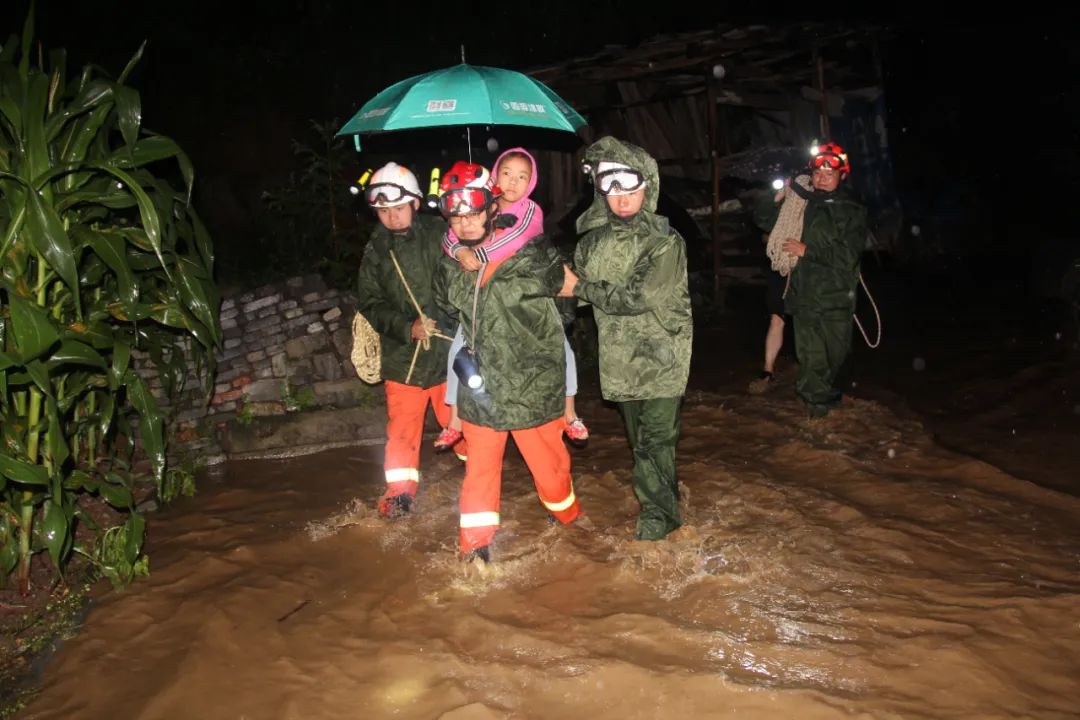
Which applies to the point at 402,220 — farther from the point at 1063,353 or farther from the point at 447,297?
the point at 1063,353

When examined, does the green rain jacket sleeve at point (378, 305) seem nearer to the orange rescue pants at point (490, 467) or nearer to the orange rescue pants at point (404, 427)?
the orange rescue pants at point (404, 427)

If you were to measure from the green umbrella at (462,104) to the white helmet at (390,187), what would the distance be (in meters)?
0.28

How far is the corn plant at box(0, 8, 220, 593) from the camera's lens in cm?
344

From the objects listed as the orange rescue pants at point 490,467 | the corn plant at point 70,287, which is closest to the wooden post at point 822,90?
the orange rescue pants at point 490,467

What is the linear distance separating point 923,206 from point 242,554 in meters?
13.5

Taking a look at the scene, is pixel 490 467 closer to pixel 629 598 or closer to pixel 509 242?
pixel 629 598

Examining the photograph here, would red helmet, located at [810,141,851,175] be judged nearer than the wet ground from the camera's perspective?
No

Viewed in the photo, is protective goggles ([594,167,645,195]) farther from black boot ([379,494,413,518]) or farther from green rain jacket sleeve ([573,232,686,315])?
black boot ([379,494,413,518])

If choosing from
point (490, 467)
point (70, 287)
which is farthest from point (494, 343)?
point (70, 287)

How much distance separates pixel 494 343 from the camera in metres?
3.90

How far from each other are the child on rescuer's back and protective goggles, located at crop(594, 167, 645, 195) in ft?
1.12

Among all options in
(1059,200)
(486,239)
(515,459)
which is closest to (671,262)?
(486,239)

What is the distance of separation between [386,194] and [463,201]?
84 centimetres

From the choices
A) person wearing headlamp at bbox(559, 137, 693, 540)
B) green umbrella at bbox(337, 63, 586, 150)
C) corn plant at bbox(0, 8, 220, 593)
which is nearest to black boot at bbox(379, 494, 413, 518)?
corn plant at bbox(0, 8, 220, 593)
